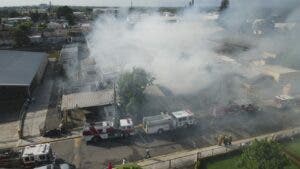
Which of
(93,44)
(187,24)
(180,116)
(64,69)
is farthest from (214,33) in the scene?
(180,116)

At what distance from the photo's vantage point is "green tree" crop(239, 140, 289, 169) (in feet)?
44.3

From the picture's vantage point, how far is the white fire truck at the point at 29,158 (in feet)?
62.5

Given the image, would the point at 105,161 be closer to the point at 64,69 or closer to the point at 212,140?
the point at 212,140

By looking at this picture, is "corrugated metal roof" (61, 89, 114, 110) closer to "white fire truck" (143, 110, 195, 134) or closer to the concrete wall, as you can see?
"white fire truck" (143, 110, 195, 134)

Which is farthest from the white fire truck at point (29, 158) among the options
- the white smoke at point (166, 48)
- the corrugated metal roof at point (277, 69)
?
the corrugated metal roof at point (277, 69)

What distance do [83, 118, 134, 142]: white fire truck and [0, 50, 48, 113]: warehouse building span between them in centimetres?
1101

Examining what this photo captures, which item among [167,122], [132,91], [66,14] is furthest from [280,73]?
[66,14]

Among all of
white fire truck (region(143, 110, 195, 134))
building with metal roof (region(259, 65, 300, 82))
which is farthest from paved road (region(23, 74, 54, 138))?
building with metal roof (region(259, 65, 300, 82))

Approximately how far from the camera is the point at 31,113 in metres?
27.8

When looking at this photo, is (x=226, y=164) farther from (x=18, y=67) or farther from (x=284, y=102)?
(x=18, y=67)

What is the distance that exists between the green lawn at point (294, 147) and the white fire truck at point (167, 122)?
22.3ft

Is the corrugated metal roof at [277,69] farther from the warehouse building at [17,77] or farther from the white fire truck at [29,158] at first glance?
the warehouse building at [17,77]

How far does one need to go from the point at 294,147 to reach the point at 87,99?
52.5 ft

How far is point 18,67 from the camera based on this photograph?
1404 inches
